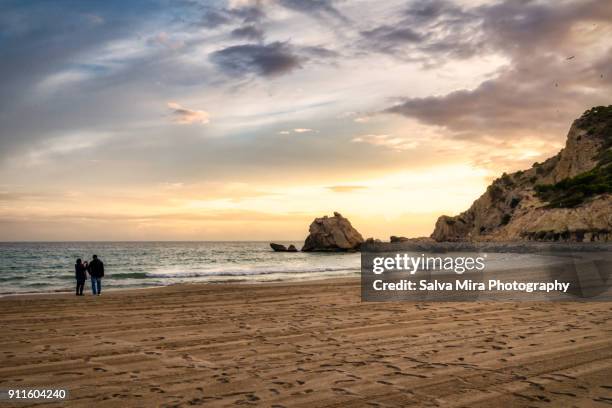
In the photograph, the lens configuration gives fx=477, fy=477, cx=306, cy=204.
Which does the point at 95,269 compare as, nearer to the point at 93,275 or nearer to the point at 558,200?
the point at 93,275

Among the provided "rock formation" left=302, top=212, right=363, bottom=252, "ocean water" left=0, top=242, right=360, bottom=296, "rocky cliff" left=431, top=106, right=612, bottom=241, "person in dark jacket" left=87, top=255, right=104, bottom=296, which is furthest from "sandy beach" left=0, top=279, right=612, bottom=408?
"rock formation" left=302, top=212, right=363, bottom=252

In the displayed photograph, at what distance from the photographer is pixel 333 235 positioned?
104688mm

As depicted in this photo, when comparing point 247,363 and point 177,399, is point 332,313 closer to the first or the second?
point 247,363

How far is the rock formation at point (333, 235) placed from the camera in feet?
343

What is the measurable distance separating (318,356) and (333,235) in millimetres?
96747

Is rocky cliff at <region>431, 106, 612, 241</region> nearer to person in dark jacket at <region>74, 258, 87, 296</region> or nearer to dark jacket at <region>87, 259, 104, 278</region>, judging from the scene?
dark jacket at <region>87, 259, 104, 278</region>

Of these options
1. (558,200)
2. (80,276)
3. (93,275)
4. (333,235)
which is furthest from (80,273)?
(333,235)

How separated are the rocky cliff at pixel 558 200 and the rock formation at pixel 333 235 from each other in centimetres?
1969

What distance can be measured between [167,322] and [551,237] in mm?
54318

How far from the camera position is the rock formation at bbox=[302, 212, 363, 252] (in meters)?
105

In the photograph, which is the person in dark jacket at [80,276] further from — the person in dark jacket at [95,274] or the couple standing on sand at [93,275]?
the person in dark jacket at [95,274]

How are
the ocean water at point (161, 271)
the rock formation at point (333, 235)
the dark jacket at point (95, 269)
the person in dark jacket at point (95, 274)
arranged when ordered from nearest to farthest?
1. the person in dark jacket at point (95, 274)
2. the dark jacket at point (95, 269)
3. the ocean water at point (161, 271)
4. the rock formation at point (333, 235)

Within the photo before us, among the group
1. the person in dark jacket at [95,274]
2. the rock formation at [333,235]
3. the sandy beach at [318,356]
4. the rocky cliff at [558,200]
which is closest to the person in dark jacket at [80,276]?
the person in dark jacket at [95,274]

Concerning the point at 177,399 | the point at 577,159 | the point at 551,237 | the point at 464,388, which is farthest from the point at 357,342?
the point at 577,159
